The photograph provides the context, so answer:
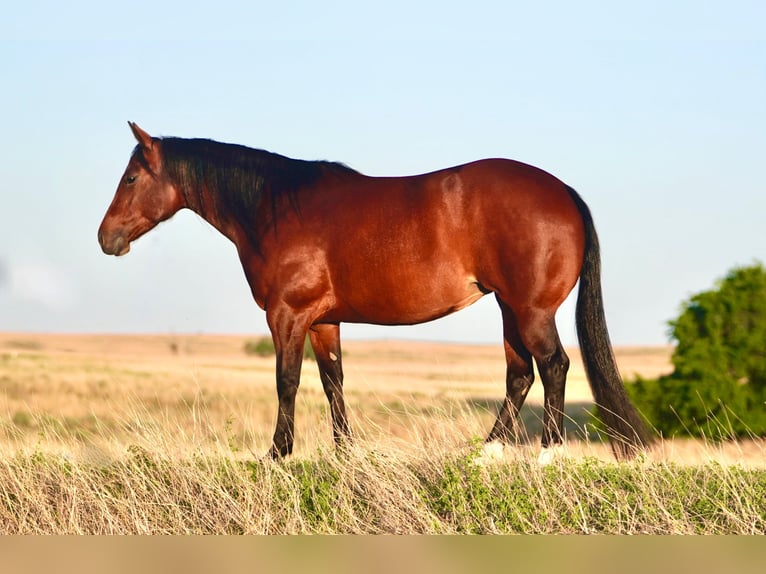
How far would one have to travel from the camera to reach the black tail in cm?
800

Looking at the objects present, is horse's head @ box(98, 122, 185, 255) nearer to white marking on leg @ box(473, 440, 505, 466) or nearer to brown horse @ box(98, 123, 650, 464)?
brown horse @ box(98, 123, 650, 464)

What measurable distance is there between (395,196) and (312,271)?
1.01 metres

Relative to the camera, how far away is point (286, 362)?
8172mm

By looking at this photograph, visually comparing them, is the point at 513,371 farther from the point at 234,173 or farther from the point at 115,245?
the point at 115,245

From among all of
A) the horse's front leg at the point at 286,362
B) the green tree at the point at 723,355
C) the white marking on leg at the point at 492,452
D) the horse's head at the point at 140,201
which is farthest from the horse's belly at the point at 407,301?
the green tree at the point at 723,355

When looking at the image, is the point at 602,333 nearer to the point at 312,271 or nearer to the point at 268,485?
the point at 312,271

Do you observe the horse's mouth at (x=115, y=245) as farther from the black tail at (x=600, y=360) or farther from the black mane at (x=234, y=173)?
the black tail at (x=600, y=360)

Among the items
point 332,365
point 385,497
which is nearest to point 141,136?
point 332,365

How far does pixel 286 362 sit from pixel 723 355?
7193 millimetres

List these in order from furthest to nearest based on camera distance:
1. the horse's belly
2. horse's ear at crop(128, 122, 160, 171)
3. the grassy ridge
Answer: horse's ear at crop(128, 122, 160, 171) → the horse's belly → the grassy ridge

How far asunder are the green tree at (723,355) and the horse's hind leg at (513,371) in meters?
5.30

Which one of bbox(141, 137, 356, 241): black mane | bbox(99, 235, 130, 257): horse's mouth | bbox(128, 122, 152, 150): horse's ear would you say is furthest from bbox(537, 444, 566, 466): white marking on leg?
bbox(128, 122, 152, 150): horse's ear

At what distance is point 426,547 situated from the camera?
6.13m

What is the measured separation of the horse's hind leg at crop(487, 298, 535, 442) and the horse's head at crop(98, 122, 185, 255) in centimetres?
339
